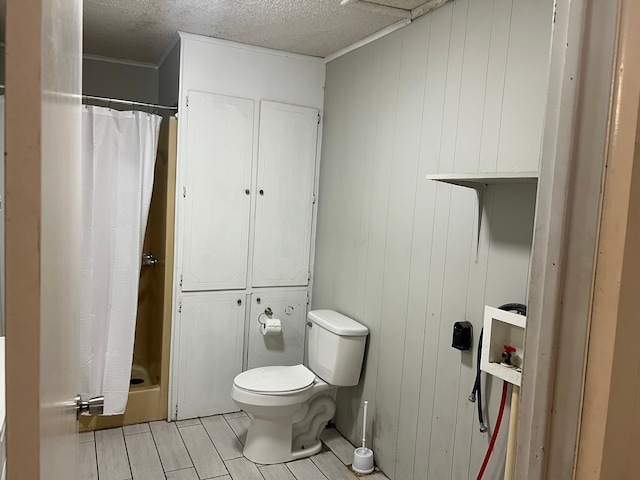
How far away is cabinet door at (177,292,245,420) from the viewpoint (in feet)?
10.5

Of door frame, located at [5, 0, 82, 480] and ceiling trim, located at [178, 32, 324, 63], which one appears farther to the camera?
ceiling trim, located at [178, 32, 324, 63]

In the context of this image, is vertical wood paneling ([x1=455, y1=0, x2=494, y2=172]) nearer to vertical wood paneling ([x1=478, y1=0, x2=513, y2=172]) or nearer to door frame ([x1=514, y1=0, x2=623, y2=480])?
vertical wood paneling ([x1=478, y1=0, x2=513, y2=172])

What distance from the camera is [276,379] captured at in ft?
9.23

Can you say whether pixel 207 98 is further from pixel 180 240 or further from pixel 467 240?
pixel 467 240

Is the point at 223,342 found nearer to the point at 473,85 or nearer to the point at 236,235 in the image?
the point at 236,235

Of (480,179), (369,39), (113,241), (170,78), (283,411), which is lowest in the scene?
(283,411)

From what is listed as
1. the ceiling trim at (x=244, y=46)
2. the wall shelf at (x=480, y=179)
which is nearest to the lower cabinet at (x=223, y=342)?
the ceiling trim at (x=244, y=46)

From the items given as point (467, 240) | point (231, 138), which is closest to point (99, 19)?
point (231, 138)

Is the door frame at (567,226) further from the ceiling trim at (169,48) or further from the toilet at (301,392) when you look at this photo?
the ceiling trim at (169,48)

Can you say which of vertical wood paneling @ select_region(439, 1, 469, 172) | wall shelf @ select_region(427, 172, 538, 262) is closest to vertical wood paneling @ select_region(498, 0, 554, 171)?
wall shelf @ select_region(427, 172, 538, 262)

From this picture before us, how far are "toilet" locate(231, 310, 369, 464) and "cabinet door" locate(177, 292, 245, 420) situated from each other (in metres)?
0.44

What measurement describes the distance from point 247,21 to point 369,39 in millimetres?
673

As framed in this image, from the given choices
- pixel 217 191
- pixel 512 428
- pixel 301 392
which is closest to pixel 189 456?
pixel 301 392

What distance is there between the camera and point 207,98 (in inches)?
121
